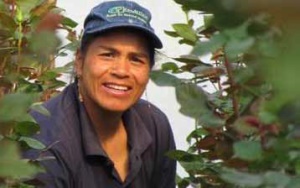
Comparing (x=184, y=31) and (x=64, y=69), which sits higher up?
(x=184, y=31)

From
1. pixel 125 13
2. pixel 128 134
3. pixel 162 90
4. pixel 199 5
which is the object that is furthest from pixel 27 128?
pixel 162 90

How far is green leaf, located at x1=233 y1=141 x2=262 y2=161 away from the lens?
0.96m

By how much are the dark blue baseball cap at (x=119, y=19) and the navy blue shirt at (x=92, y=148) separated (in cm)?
27

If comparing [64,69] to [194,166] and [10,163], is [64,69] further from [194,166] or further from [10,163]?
[10,163]

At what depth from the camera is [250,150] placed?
98 centimetres

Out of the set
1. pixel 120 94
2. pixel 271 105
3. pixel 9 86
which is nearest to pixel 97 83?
pixel 120 94

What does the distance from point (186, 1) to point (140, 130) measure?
208cm

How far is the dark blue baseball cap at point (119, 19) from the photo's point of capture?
8.38ft

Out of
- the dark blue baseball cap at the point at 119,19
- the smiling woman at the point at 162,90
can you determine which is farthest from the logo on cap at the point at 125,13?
the smiling woman at the point at 162,90

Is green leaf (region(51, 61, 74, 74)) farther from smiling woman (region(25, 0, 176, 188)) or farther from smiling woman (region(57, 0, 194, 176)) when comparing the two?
smiling woman (region(57, 0, 194, 176))

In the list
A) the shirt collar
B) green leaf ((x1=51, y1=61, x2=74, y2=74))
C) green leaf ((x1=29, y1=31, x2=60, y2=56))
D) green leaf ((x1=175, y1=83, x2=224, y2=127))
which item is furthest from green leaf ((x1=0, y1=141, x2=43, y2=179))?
the shirt collar

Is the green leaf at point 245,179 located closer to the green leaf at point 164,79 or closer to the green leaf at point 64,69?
the green leaf at point 164,79

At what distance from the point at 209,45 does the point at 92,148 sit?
187 cm

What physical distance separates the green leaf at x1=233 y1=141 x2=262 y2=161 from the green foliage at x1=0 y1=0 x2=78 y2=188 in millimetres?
254
